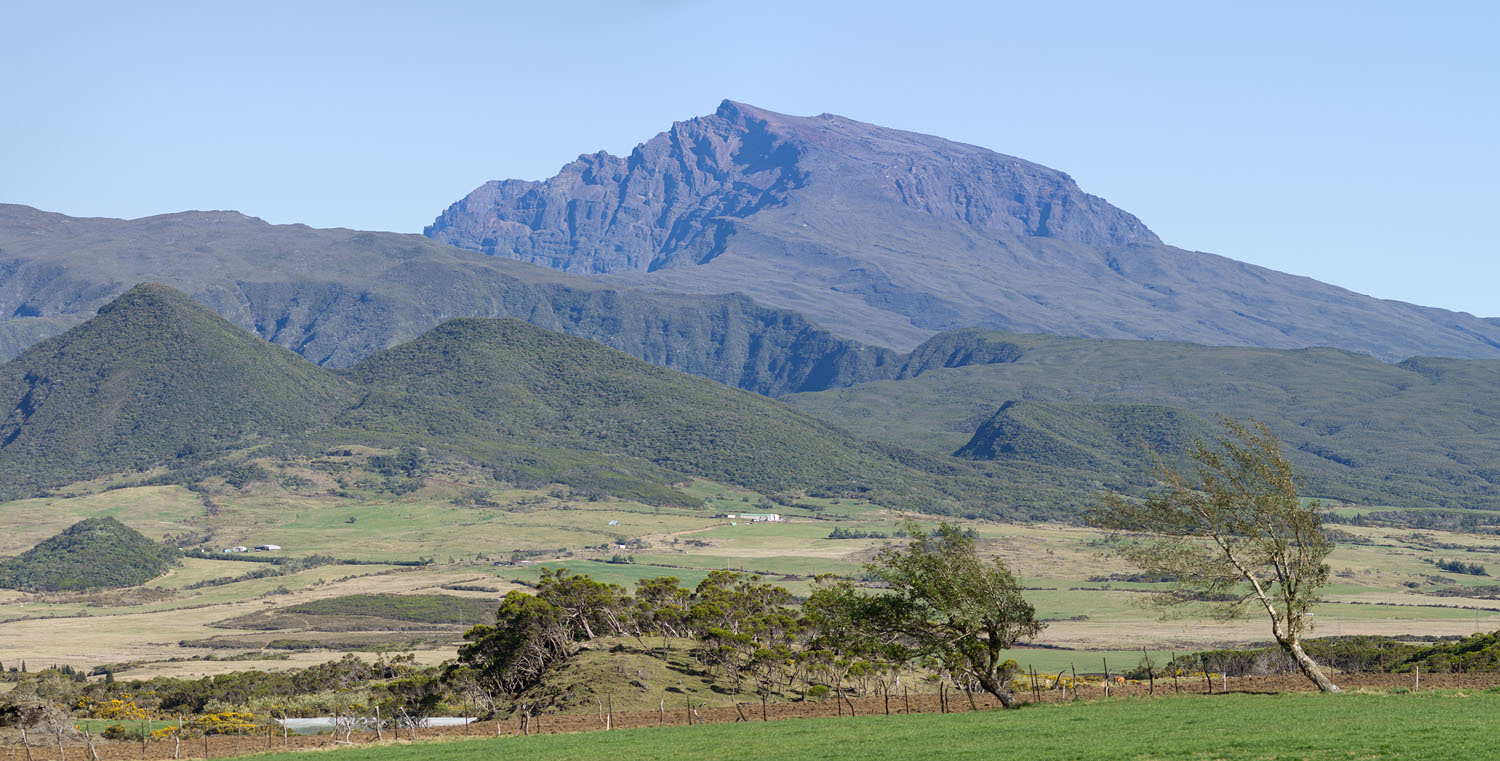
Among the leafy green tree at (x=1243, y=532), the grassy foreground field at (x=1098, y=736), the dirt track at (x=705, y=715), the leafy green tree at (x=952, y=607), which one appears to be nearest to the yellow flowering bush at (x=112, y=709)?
the dirt track at (x=705, y=715)

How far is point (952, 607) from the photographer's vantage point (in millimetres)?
58969

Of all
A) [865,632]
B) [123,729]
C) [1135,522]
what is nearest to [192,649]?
[123,729]

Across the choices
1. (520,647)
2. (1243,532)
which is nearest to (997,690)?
(1243,532)

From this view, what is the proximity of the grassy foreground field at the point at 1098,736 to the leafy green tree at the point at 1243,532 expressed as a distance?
4.28m

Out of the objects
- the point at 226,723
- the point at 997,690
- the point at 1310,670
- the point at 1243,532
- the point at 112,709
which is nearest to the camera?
the point at 1243,532

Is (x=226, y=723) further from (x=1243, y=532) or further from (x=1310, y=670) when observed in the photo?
(x=1310, y=670)

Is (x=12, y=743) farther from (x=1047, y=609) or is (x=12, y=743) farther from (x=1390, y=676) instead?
(x=1047, y=609)

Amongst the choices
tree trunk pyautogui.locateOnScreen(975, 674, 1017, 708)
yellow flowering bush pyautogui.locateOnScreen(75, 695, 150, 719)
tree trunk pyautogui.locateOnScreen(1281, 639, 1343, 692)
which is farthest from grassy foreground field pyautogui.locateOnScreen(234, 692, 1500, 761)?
yellow flowering bush pyautogui.locateOnScreen(75, 695, 150, 719)

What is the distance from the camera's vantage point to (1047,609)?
634ft

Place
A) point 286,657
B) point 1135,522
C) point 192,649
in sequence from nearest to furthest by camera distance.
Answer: point 1135,522 → point 286,657 → point 192,649

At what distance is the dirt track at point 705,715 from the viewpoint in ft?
192

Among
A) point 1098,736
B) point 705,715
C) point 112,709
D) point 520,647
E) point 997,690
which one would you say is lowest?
point 112,709

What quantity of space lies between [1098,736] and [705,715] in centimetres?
2332

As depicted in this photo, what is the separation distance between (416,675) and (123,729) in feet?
71.3
